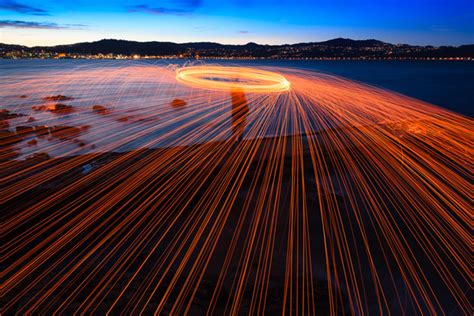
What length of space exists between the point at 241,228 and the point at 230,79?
304 inches

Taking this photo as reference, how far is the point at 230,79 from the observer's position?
1415 centimetres

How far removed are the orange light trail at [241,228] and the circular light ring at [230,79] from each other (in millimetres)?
89

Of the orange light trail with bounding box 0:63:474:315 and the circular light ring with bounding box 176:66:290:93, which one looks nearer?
→ the orange light trail with bounding box 0:63:474:315

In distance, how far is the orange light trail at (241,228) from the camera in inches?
228

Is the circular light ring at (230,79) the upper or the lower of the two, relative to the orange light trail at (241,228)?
upper

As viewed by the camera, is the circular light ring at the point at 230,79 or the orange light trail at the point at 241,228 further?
the circular light ring at the point at 230,79

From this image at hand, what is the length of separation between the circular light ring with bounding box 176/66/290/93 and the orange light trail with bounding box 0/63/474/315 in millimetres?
89

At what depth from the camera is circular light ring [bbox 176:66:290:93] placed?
12.4m

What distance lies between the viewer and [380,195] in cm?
1048

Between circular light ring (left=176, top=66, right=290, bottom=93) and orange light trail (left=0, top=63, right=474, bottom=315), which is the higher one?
circular light ring (left=176, top=66, right=290, bottom=93)

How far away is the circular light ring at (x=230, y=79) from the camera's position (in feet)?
40.6

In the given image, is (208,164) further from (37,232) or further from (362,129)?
(362,129)

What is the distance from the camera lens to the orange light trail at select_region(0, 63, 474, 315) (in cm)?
580

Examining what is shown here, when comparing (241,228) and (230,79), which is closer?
(241,228)
